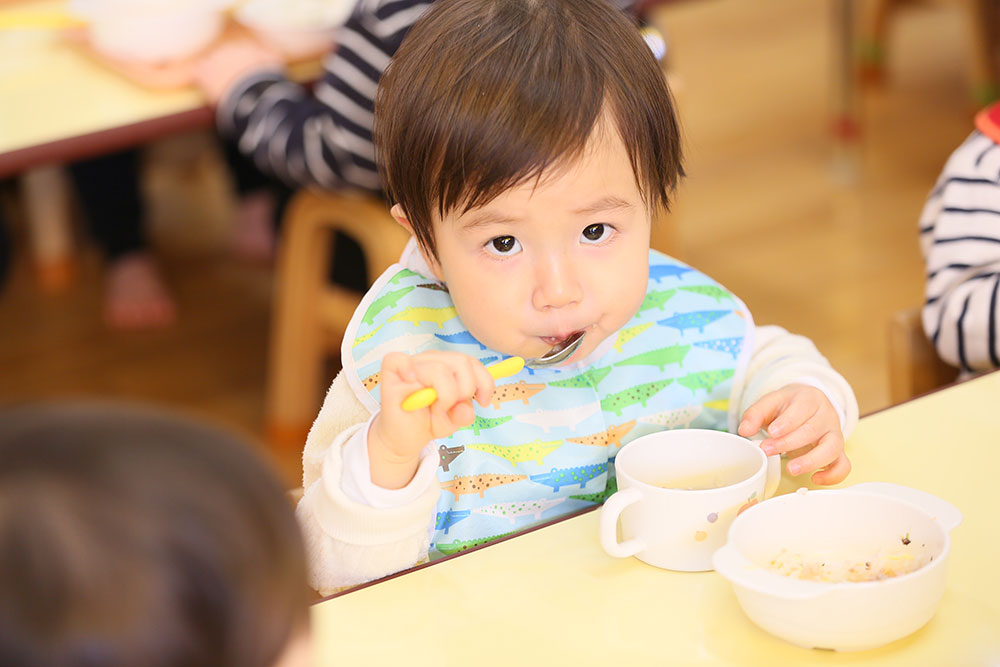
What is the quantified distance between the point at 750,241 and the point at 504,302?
2.20 meters

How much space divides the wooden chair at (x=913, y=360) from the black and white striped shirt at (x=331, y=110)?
31.4 inches

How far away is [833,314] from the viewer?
264 centimetres

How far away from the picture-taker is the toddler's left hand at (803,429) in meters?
0.89

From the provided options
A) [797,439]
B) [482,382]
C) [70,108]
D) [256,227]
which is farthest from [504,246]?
[256,227]

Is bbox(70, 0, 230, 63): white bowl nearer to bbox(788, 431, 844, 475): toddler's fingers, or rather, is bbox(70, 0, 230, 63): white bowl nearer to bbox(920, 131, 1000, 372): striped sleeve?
bbox(920, 131, 1000, 372): striped sleeve

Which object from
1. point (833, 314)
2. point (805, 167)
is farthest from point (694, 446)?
point (805, 167)

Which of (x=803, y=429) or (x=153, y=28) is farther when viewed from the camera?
(x=153, y=28)

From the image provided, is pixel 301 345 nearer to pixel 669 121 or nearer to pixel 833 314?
pixel 833 314

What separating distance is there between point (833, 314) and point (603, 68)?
73.7 inches

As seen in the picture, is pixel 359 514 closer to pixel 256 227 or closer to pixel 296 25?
pixel 296 25

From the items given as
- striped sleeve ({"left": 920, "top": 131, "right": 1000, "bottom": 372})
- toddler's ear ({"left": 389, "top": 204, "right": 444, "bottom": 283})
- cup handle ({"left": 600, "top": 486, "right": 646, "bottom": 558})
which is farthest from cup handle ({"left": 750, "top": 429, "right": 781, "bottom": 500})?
striped sleeve ({"left": 920, "top": 131, "right": 1000, "bottom": 372})

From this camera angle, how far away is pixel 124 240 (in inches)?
114

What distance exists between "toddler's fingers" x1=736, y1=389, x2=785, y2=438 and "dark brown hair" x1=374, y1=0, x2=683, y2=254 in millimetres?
182

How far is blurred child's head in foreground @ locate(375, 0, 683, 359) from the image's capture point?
0.87 meters
